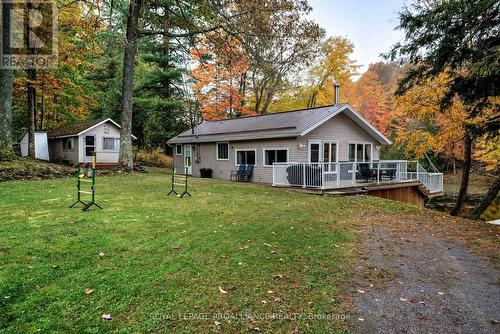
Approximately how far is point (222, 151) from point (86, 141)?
32.8 ft

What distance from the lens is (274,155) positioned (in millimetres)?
15766

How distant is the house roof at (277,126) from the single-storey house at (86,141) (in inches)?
211

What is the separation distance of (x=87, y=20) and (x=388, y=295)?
14333 millimetres

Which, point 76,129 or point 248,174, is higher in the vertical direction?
point 76,129

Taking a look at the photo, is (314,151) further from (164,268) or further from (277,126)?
(164,268)

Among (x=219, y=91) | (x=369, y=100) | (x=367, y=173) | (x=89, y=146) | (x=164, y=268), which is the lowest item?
(x=164, y=268)

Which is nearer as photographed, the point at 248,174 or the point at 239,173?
the point at 248,174

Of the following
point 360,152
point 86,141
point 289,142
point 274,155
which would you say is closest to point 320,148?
point 289,142

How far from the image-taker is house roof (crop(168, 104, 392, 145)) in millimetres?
14641

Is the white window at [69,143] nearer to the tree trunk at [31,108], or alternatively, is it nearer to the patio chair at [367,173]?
the tree trunk at [31,108]

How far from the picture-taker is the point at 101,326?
276 cm

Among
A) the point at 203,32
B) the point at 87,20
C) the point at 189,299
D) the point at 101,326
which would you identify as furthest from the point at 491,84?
the point at 87,20

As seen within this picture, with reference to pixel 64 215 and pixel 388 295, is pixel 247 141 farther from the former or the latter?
pixel 388 295

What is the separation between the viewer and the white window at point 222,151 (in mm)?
18261
